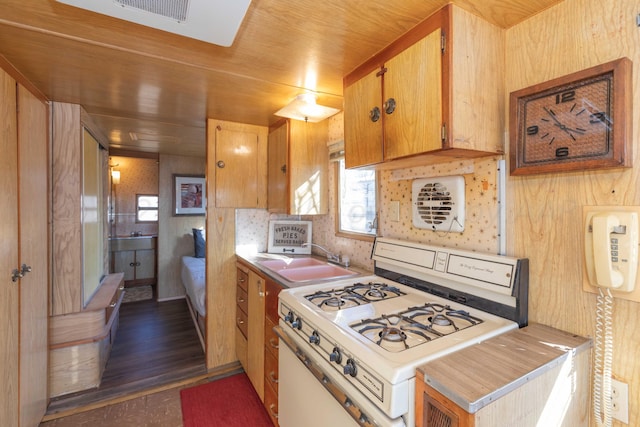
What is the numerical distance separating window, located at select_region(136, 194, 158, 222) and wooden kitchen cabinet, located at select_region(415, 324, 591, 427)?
540cm

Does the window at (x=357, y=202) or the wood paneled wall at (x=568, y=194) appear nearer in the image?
the wood paneled wall at (x=568, y=194)

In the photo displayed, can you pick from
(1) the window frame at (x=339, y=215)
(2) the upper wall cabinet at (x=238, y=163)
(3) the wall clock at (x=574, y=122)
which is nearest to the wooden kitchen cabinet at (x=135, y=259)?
(2) the upper wall cabinet at (x=238, y=163)

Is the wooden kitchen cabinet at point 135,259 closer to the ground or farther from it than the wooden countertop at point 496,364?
closer to the ground

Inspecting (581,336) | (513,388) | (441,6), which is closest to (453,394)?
(513,388)

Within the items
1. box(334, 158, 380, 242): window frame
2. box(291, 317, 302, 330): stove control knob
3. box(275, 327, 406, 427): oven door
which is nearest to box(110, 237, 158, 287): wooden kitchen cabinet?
box(334, 158, 380, 242): window frame

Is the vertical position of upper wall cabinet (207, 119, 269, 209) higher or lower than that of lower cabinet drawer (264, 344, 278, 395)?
higher

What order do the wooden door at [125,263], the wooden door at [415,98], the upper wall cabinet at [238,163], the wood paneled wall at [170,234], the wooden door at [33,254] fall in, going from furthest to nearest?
1. the wooden door at [125,263]
2. the wood paneled wall at [170,234]
3. the upper wall cabinet at [238,163]
4. the wooden door at [33,254]
5. the wooden door at [415,98]

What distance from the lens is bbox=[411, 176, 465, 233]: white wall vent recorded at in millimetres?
1395

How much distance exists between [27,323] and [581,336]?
2.63 meters

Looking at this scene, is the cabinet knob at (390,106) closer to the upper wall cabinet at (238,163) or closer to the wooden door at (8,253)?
the upper wall cabinet at (238,163)

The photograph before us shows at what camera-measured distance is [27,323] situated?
5.47 feet

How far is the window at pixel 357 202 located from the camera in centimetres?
208

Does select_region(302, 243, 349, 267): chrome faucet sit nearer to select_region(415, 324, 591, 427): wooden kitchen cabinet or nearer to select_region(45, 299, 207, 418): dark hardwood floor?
select_region(415, 324, 591, 427): wooden kitchen cabinet

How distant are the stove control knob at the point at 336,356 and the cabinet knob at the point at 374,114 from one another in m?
1.00
